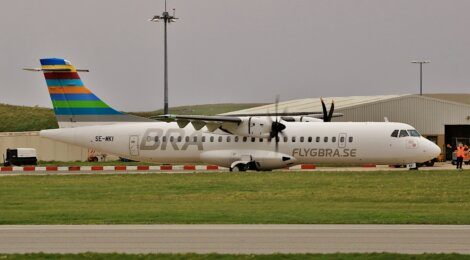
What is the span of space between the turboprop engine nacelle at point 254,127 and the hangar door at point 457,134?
27.2 meters

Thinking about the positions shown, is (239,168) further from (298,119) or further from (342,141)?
(298,119)

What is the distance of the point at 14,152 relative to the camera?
64688 millimetres

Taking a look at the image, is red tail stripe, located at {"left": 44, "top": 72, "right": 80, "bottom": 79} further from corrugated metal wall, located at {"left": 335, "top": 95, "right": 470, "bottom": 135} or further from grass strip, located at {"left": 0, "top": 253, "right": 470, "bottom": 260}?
grass strip, located at {"left": 0, "top": 253, "right": 470, "bottom": 260}

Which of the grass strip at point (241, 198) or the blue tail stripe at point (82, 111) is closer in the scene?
the grass strip at point (241, 198)

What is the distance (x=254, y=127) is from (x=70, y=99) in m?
10.3

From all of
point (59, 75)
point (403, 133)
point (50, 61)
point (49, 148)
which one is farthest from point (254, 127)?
point (49, 148)

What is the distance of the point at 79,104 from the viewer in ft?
161

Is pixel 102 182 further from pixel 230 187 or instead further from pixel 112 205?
pixel 112 205

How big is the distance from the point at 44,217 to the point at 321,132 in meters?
24.5

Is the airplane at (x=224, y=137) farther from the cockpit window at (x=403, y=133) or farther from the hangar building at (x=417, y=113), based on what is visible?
the hangar building at (x=417, y=113)

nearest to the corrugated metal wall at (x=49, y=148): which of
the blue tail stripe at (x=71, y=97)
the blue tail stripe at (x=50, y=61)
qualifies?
the blue tail stripe at (x=71, y=97)

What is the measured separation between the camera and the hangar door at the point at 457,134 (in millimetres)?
70062

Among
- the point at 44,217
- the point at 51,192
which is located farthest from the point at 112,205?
the point at 51,192

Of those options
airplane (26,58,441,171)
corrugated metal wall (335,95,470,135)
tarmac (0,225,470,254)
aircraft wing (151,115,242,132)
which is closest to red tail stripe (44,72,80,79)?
airplane (26,58,441,171)
